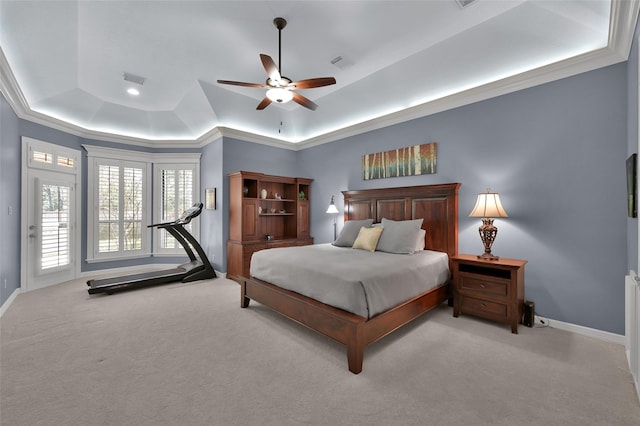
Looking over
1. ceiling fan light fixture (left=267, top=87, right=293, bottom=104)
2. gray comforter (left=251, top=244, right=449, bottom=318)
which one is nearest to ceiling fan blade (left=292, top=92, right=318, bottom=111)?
ceiling fan light fixture (left=267, top=87, right=293, bottom=104)

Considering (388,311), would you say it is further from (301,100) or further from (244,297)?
(301,100)

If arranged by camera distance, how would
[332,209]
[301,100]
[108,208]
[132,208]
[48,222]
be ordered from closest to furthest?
[301,100] < [48,222] < [332,209] < [108,208] < [132,208]

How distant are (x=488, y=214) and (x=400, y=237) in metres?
1.11

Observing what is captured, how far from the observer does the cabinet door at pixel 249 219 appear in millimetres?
5449

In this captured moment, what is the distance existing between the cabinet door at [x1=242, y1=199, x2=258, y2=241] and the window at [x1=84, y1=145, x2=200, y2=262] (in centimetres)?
168

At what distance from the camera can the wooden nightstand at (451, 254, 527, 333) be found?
120 inches

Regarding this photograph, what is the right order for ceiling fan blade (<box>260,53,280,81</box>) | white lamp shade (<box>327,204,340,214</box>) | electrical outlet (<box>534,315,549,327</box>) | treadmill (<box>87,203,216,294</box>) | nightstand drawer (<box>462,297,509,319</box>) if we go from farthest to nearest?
white lamp shade (<box>327,204,340,214</box>)
treadmill (<box>87,203,216,294</box>)
electrical outlet (<box>534,315,549,327</box>)
nightstand drawer (<box>462,297,509,319</box>)
ceiling fan blade (<box>260,53,280,81</box>)

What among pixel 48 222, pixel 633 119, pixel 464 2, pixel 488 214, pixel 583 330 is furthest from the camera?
pixel 48 222

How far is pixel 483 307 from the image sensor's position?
327 cm

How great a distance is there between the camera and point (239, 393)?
205 centimetres

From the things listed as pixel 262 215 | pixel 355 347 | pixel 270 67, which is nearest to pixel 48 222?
pixel 262 215

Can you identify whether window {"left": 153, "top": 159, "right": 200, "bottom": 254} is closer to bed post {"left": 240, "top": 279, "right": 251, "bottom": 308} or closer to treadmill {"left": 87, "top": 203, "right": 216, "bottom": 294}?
treadmill {"left": 87, "top": 203, "right": 216, "bottom": 294}

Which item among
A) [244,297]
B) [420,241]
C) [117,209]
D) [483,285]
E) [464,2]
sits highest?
[464,2]

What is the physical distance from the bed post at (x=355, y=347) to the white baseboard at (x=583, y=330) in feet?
8.08
